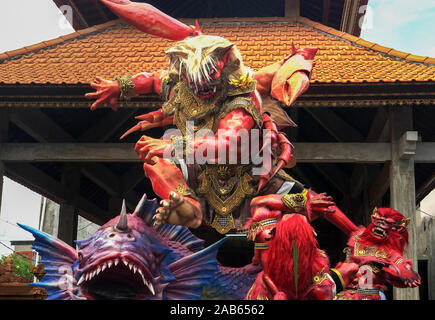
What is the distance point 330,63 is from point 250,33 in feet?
4.49

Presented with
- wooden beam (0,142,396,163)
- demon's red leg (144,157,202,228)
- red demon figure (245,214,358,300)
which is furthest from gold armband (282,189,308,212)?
wooden beam (0,142,396,163)

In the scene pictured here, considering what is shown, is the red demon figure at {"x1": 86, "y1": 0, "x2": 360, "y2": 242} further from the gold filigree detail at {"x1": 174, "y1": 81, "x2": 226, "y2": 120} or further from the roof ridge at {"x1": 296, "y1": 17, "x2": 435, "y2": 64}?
the roof ridge at {"x1": 296, "y1": 17, "x2": 435, "y2": 64}

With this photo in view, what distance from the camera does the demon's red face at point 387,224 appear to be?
134 inches

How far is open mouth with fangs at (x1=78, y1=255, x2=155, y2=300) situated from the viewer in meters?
2.56

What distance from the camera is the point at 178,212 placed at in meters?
2.95

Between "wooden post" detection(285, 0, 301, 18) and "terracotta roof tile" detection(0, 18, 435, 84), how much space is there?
134mm

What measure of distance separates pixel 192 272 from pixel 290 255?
0.55m

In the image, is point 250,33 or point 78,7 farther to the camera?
point 78,7

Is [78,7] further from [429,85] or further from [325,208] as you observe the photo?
[325,208]

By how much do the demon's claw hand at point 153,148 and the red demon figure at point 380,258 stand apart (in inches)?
48.8
